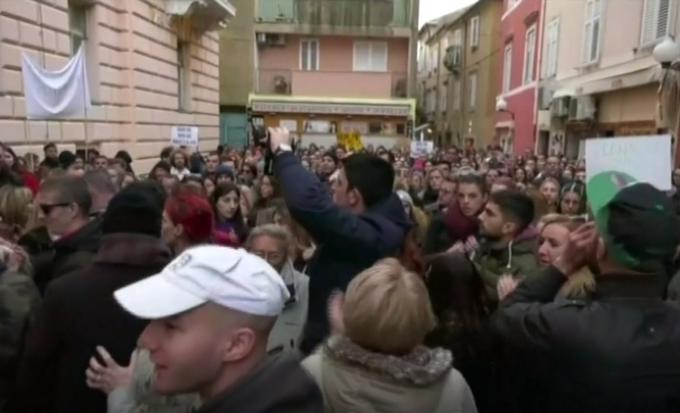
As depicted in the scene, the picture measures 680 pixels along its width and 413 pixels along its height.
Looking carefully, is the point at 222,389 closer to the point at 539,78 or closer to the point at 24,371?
the point at 24,371

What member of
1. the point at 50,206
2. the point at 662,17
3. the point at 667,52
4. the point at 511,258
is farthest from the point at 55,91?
the point at 662,17

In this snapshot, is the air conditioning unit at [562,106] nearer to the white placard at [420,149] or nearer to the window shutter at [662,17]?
the white placard at [420,149]

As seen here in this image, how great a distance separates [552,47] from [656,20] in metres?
8.42

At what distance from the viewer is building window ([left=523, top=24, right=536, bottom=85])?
24156 millimetres

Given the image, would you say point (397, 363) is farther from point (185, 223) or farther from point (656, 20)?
point (656, 20)

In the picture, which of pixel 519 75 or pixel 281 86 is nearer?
pixel 519 75

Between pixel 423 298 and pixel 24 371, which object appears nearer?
pixel 423 298

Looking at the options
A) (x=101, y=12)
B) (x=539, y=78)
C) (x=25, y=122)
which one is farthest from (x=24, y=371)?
(x=539, y=78)

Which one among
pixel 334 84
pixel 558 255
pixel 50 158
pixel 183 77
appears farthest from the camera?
pixel 334 84

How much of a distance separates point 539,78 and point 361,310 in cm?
2249

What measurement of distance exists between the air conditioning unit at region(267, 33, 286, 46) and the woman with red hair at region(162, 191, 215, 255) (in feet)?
96.9

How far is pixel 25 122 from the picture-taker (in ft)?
31.1

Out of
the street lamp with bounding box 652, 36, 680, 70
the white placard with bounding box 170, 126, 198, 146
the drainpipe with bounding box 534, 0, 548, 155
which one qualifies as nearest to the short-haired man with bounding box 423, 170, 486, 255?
the street lamp with bounding box 652, 36, 680, 70

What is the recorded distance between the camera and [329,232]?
260 cm
